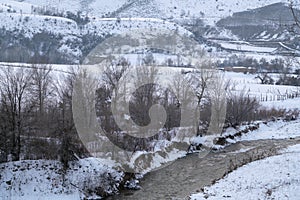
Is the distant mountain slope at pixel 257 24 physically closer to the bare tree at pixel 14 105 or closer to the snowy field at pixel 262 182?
the snowy field at pixel 262 182

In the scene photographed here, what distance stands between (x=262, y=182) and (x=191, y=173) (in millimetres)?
5961

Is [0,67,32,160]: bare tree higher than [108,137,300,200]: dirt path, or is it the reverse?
[0,67,32,160]: bare tree

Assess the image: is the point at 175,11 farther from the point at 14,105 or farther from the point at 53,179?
the point at 53,179

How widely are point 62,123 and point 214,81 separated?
61.6 feet

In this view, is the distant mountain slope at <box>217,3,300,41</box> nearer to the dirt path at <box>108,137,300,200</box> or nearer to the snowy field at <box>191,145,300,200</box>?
Result: the dirt path at <box>108,137,300,200</box>

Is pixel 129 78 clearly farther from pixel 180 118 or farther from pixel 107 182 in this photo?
pixel 107 182

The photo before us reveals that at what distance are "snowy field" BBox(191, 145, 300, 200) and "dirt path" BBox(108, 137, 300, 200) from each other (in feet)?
4.18

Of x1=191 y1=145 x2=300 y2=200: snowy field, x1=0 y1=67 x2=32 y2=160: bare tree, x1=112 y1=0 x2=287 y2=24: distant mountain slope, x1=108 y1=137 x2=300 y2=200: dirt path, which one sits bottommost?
x1=108 y1=137 x2=300 y2=200: dirt path

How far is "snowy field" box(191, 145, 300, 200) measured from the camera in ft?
49.1

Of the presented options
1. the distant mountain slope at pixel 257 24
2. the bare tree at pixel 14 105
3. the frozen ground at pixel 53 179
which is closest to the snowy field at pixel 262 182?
the frozen ground at pixel 53 179

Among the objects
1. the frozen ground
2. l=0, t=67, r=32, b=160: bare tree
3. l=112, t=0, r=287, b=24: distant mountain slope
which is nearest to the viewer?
the frozen ground

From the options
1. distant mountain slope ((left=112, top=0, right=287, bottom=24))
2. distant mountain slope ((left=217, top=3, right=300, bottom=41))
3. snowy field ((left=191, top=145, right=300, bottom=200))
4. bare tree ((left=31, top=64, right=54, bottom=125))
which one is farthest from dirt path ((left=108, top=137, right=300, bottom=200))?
distant mountain slope ((left=112, top=0, right=287, bottom=24))

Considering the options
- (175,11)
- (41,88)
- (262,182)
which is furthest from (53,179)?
(175,11)

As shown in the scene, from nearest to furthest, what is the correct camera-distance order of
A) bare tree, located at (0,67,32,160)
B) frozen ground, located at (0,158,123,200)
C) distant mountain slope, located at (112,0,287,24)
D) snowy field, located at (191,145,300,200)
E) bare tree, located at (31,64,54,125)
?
snowy field, located at (191,145,300,200) → frozen ground, located at (0,158,123,200) → bare tree, located at (0,67,32,160) → bare tree, located at (31,64,54,125) → distant mountain slope, located at (112,0,287,24)
